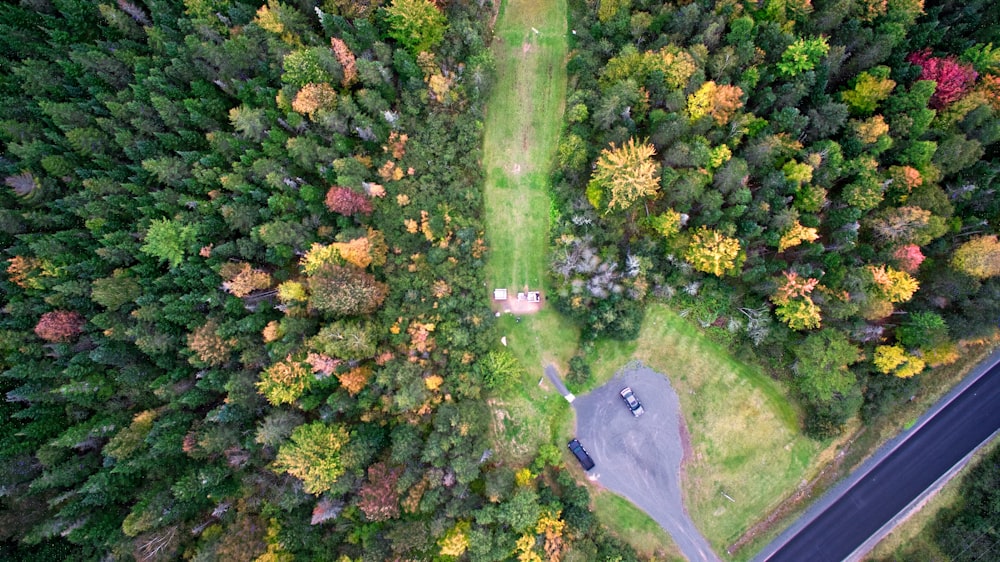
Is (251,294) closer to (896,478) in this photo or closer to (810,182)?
(810,182)

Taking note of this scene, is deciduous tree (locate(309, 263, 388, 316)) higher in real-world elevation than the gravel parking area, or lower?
higher

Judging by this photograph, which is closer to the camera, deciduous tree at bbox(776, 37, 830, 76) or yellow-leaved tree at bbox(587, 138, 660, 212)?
yellow-leaved tree at bbox(587, 138, 660, 212)

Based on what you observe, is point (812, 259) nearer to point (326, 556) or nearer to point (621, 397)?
point (621, 397)

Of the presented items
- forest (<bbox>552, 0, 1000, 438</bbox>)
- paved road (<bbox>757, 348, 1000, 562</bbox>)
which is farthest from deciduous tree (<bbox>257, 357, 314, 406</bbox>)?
paved road (<bbox>757, 348, 1000, 562</bbox>)

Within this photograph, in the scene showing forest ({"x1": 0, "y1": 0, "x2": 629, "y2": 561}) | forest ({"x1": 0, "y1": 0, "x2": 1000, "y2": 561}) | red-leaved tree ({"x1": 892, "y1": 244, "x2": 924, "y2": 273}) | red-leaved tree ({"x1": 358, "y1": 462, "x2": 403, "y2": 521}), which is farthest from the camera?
red-leaved tree ({"x1": 892, "y1": 244, "x2": 924, "y2": 273})

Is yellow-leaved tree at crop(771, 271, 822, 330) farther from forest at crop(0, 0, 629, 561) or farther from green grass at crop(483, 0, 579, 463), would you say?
forest at crop(0, 0, 629, 561)

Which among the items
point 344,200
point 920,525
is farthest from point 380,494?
point 920,525
